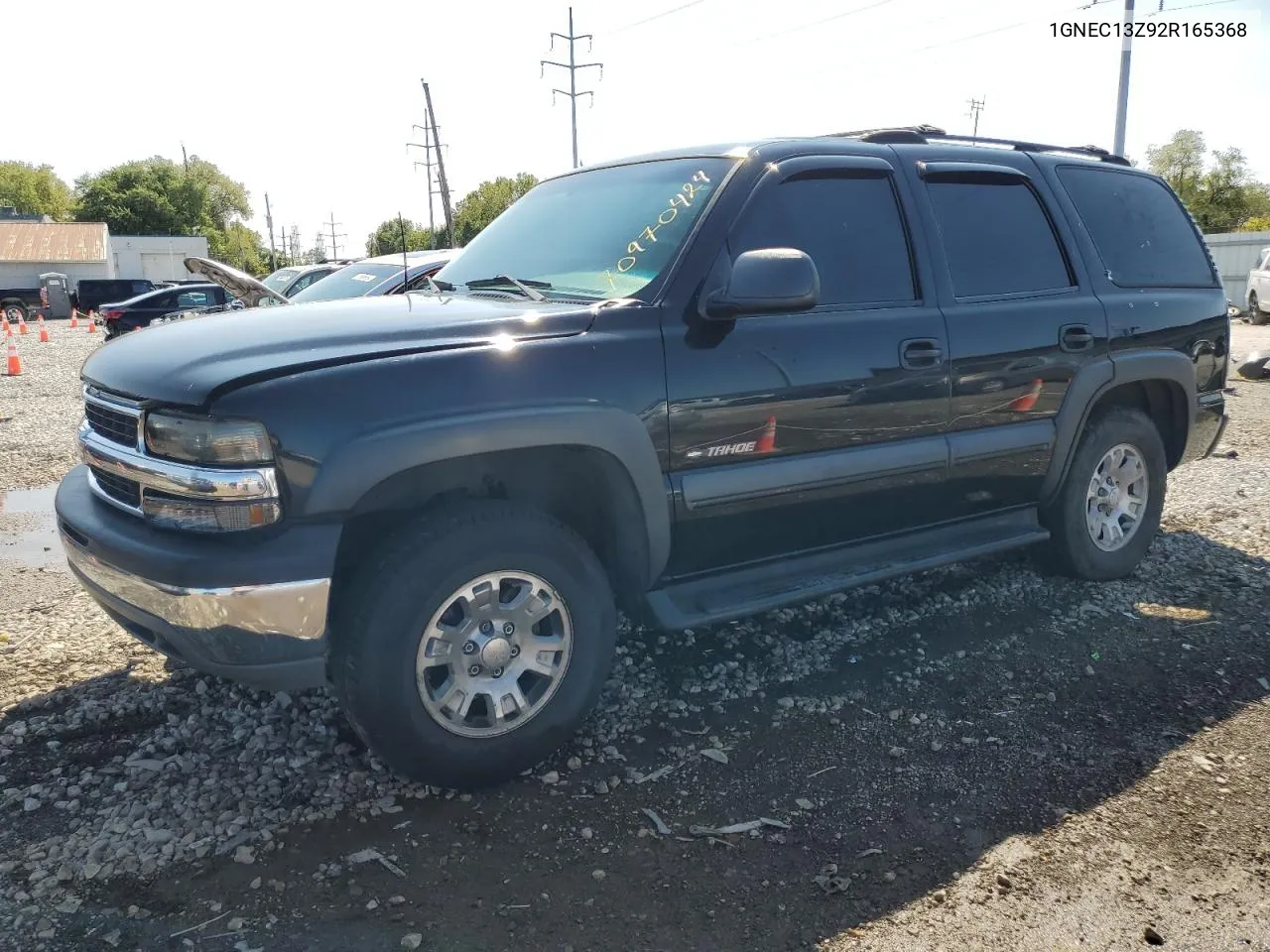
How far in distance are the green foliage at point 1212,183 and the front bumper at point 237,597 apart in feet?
221

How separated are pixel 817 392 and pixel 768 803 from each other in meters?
1.44

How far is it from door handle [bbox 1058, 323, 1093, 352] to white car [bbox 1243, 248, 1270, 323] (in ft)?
70.1

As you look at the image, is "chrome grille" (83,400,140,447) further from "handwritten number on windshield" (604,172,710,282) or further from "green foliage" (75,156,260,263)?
"green foliage" (75,156,260,263)

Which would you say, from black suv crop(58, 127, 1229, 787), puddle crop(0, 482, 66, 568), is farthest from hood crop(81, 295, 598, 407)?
puddle crop(0, 482, 66, 568)

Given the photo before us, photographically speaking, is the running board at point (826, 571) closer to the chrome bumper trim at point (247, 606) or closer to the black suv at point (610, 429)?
the black suv at point (610, 429)

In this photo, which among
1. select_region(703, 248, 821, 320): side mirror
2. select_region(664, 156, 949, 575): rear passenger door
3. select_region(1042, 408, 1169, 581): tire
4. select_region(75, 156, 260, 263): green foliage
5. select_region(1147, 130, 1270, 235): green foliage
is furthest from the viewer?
select_region(75, 156, 260, 263): green foliage

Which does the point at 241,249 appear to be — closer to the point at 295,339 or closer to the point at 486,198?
the point at 486,198

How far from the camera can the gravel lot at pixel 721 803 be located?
2473mm

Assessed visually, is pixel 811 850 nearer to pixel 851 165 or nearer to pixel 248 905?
pixel 248 905

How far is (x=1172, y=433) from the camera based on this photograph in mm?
5055

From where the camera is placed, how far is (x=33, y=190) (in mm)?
95938

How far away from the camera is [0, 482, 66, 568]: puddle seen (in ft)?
17.8

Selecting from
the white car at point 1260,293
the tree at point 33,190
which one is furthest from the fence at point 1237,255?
the tree at point 33,190

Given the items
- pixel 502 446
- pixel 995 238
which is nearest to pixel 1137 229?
pixel 995 238
